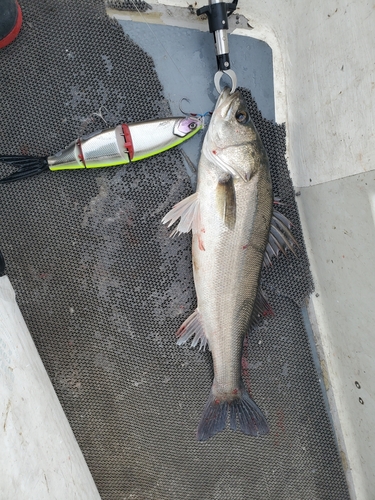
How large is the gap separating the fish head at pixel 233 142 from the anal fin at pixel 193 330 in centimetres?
79

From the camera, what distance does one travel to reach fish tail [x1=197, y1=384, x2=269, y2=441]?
2.27m

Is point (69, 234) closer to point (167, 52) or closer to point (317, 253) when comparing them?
point (167, 52)

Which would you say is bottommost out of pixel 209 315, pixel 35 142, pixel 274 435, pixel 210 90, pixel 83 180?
pixel 274 435

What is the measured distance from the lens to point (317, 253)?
2451mm

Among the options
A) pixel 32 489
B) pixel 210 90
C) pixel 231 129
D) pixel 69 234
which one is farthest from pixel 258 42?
pixel 32 489

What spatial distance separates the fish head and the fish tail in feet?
3.78

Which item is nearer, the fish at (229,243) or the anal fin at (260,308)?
the fish at (229,243)

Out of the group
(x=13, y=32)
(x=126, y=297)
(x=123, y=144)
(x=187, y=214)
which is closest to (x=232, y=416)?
(x=126, y=297)

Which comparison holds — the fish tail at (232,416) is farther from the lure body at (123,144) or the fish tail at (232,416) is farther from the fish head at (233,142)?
the lure body at (123,144)

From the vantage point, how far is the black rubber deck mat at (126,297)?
7.29ft

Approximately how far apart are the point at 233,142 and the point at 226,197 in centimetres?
27

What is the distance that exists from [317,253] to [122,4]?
1.75 m

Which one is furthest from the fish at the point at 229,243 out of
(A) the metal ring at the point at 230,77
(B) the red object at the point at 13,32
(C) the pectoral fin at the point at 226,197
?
(B) the red object at the point at 13,32

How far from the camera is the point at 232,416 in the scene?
2289 millimetres
